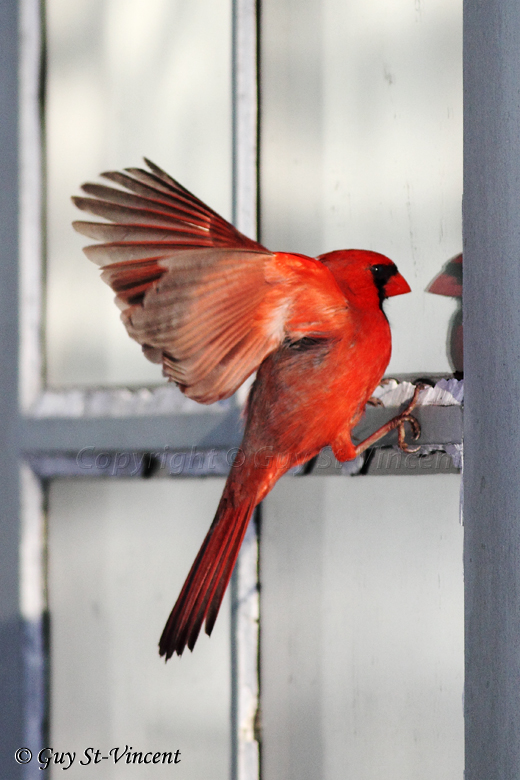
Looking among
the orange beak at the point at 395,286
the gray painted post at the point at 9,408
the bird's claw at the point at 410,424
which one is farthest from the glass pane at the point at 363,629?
the gray painted post at the point at 9,408

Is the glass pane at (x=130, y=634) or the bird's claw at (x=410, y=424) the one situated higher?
the bird's claw at (x=410, y=424)

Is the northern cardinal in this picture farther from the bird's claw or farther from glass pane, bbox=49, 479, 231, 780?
glass pane, bbox=49, 479, 231, 780

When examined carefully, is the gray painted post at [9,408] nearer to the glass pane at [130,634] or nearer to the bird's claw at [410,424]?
the glass pane at [130,634]

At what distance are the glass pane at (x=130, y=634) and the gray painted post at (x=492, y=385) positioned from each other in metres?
0.26

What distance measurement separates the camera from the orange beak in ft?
1.83

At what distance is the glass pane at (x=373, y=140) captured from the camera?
0.61 metres

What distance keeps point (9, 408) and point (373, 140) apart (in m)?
0.48

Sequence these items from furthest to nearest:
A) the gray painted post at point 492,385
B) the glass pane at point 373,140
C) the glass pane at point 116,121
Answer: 1. the glass pane at point 116,121
2. the glass pane at point 373,140
3. the gray painted post at point 492,385

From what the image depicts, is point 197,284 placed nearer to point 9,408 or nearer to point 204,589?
point 204,589

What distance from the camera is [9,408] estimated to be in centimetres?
81

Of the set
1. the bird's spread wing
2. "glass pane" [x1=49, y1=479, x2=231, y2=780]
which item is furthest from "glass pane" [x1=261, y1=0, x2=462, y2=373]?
"glass pane" [x1=49, y1=479, x2=231, y2=780]

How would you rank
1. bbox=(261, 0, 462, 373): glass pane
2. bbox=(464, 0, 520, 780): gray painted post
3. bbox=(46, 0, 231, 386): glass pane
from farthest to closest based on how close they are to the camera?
bbox=(46, 0, 231, 386): glass pane < bbox=(261, 0, 462, 373): glass pane < bbox=(464, 0, 520, 780): gray painted post

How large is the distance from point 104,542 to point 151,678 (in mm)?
145

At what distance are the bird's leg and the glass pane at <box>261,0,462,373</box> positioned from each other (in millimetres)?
53
